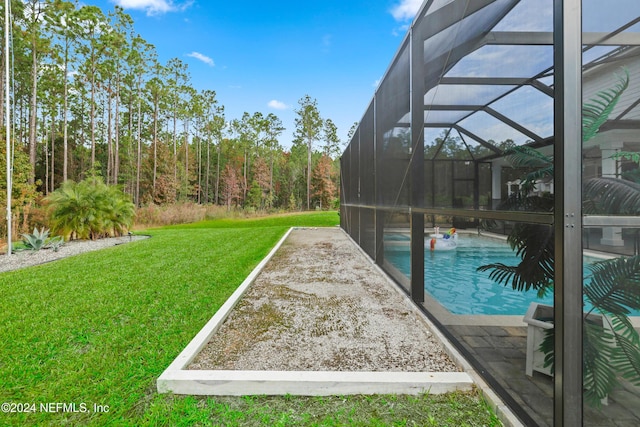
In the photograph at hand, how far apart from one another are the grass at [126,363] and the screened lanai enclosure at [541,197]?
0.52m

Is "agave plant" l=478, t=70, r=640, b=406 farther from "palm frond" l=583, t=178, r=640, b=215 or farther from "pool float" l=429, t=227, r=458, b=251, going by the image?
"pool float" l=429, t=227, r=458, b=251

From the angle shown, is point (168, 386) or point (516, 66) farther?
point (168, 386)

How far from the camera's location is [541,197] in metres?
1.49

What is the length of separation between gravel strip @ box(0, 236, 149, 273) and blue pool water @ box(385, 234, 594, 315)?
6.83m

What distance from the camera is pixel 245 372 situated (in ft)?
6.49

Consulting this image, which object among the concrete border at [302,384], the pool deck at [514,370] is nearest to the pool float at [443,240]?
the pool deck at [514,370]

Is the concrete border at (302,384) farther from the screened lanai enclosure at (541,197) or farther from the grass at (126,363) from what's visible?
the screened lanai enclosure at (541,197)

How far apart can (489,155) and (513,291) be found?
85 centimetres

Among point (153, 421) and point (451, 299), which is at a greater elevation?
point (451, 299)

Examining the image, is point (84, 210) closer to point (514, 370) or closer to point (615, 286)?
point (514, 370)

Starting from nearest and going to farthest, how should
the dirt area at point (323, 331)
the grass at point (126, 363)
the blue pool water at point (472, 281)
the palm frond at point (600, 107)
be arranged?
the palm frond at point (600, 107) → the grass at point (126, 363) → the blue pool water at point (472, 281) → the dirt area at point (323, 331)

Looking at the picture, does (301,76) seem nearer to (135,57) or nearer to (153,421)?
(135,57)

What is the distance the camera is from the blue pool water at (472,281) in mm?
1885

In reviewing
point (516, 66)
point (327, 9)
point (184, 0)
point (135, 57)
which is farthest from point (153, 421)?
point (135, 57)
